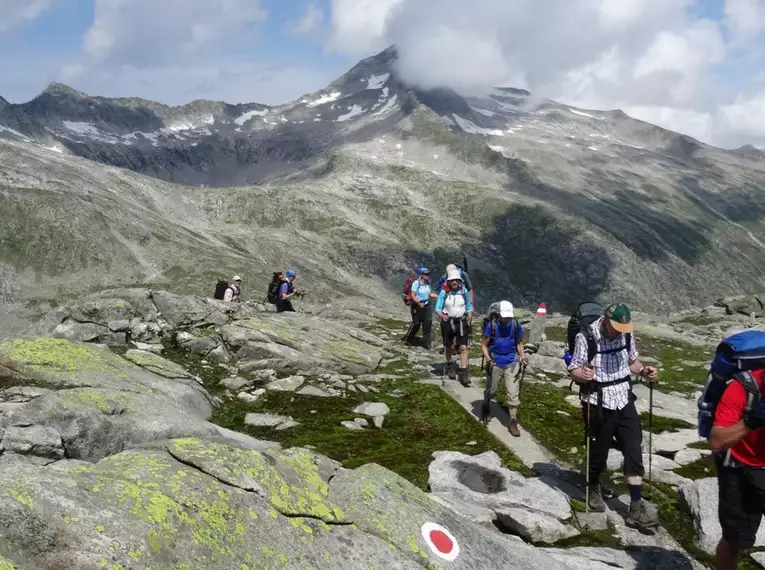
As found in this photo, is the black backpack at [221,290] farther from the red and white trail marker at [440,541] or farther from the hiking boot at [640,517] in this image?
the red and white trail marker at [440,541]

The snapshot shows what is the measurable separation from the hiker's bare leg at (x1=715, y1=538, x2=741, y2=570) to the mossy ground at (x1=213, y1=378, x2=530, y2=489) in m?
4.91

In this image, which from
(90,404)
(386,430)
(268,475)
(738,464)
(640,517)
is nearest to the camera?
(268,475)

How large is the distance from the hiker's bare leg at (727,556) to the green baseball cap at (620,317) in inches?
151

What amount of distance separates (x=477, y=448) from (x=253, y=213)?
187 m

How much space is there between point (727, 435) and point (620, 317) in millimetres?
3774

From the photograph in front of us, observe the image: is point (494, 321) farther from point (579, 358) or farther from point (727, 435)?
point (727, 435)

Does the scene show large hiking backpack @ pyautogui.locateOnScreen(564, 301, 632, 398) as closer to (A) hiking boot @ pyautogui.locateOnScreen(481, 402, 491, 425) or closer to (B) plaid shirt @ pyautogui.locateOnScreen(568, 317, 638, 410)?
(B) plaid shirt @ pyautogui.locateOnScreen(568, 317, 638, 410)

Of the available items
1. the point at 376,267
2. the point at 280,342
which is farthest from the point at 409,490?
the point at 376,267

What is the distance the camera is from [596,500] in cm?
1045

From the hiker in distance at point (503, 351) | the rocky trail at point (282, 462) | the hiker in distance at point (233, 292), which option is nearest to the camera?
the rocky trail at point (282, 462)

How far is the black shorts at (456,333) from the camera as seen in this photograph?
19984 millimetres

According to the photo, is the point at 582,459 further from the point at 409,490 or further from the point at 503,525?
the point at 409,490

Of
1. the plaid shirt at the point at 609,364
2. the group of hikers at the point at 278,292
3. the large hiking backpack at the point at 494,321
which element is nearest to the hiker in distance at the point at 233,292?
the group of hikers at the point at 278,292

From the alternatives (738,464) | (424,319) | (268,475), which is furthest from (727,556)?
(424,319)
